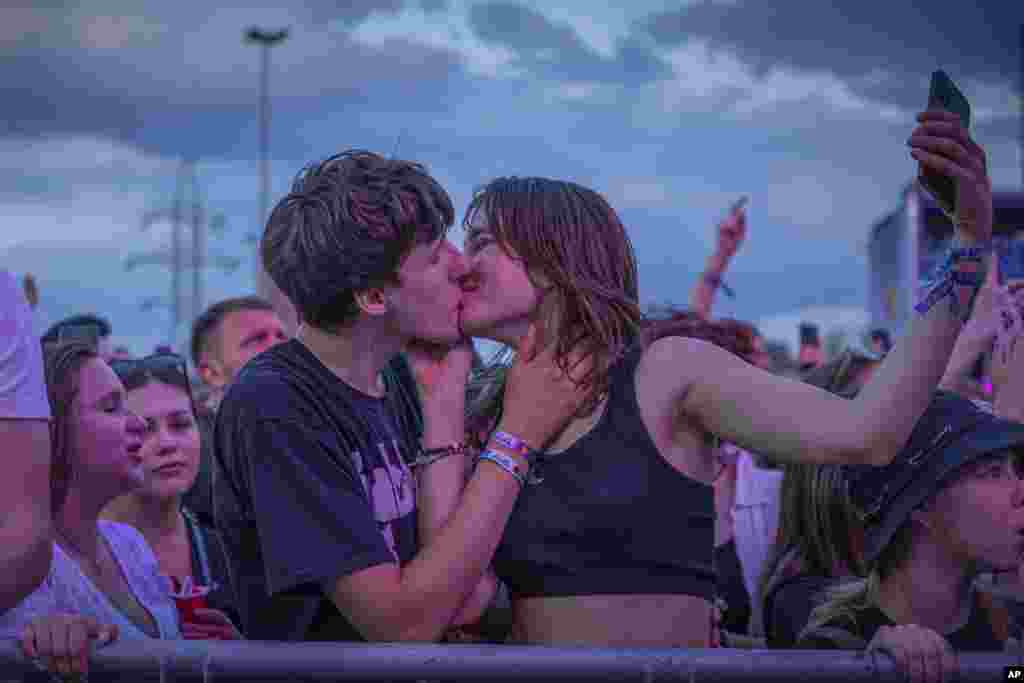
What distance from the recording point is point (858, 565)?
334 cm

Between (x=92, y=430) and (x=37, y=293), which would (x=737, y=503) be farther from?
(x=37, y=293)

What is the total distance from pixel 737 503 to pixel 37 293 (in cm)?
342

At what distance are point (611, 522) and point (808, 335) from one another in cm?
612

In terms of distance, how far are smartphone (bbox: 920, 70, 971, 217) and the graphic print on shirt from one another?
52.0 inches

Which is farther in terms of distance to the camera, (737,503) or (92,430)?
(737,503)

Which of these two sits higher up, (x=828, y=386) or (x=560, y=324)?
(x=560, y=324)

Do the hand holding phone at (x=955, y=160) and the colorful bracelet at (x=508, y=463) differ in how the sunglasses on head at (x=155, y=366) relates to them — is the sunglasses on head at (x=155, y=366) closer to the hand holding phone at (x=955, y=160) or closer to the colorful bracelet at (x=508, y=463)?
the colorful bracelet at (x=508, y=463)

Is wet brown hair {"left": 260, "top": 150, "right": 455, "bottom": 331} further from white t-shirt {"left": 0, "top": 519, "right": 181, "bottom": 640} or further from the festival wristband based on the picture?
white t-shirt {"left": 0, "top": 519, "right": 181, "bottom": 640}

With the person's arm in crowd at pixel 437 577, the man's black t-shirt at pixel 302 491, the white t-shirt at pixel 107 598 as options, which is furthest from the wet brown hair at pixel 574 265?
the white t-shirt at pixel 107 598

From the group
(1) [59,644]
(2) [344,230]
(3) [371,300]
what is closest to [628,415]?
(3) [371,300]

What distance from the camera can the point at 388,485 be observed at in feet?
8.04

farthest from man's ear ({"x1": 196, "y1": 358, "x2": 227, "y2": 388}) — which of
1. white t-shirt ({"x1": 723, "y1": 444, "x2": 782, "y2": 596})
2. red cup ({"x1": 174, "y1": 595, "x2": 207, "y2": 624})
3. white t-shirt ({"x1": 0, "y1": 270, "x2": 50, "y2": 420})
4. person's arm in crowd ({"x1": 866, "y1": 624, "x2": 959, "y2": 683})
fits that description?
person's arm in crowd ({"x1": 866, "y1": 624, "x2": 959, "y2": 683})

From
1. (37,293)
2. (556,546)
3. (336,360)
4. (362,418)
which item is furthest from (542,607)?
(37,293)

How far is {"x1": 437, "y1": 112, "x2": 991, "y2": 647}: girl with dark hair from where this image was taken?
7.12ft
